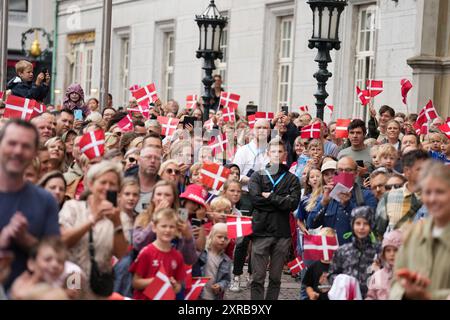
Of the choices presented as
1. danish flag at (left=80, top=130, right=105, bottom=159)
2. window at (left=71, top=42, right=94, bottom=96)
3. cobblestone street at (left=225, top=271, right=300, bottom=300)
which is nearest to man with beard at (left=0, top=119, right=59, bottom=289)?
danish flag at (left=80, top=130, right=105, bottom=159)

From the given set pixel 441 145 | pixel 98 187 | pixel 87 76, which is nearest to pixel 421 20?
pixel 441 145

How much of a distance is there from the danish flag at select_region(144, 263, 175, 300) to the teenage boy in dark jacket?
3.82 meters

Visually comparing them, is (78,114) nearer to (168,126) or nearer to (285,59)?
(168,126)

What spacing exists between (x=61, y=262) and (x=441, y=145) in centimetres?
875

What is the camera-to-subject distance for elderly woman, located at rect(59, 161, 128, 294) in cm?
825

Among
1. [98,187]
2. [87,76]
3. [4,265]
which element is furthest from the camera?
[87,76]

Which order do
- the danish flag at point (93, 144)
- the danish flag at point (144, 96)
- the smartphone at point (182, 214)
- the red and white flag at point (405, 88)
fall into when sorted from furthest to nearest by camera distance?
the danish flag at point (144, 96) < the red and white flag at point (405, 88) < the danish flag at point (93, 144) < the smartphone at point (182, 214)

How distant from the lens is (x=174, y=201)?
32.8 ft

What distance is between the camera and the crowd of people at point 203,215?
713 cm

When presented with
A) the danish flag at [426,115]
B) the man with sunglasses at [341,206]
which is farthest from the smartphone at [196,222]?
the danish flag at [426,115]

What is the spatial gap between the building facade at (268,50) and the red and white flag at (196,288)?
12216 mm

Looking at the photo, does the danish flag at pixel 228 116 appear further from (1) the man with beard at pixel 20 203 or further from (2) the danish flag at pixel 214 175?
(1) the man with beard at pixel 20 203

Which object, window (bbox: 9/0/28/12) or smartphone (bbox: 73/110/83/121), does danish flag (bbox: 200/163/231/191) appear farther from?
window (bbox: 9/0/28/12)
